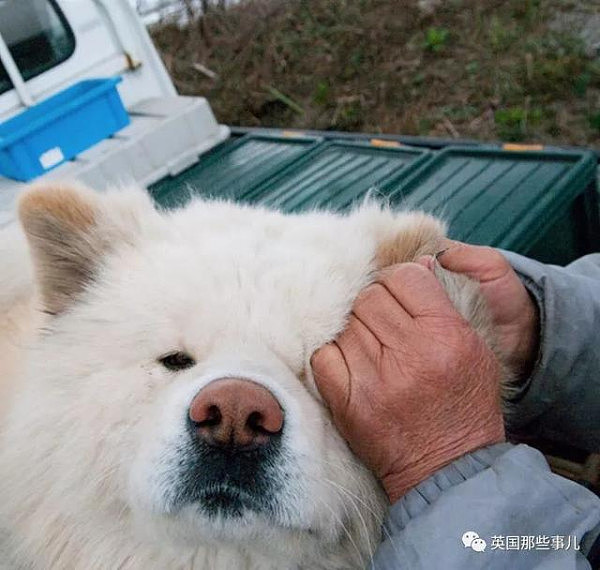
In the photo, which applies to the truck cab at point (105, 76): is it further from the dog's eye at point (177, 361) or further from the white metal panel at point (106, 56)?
the dog's eye at point (177, 361)

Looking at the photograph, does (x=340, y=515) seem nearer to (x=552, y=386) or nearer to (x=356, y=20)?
(x=552, y=386)

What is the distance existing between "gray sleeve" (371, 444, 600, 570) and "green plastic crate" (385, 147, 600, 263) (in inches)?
82.8

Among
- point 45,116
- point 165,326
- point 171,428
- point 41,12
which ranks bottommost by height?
point 171,428

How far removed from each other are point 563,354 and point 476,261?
0.43 meters

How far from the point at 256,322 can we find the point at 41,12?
4520mm

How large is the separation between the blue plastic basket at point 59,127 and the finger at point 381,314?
350cm

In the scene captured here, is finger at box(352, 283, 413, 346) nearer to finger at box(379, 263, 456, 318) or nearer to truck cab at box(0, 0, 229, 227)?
finger at box(379, 263, 456, 318)

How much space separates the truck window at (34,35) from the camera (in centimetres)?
525

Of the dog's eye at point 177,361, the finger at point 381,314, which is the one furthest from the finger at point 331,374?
the dog's eye at point 177,361

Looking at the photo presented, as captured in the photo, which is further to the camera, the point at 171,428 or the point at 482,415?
the point at 482,415

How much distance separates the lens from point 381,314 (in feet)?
6.14

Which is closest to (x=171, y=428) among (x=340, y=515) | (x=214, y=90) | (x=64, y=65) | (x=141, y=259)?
(x=340, y=515)

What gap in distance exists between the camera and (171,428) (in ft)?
5.44

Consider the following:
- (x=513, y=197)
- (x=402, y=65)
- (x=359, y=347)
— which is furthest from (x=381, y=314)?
(x=402, y=65)
